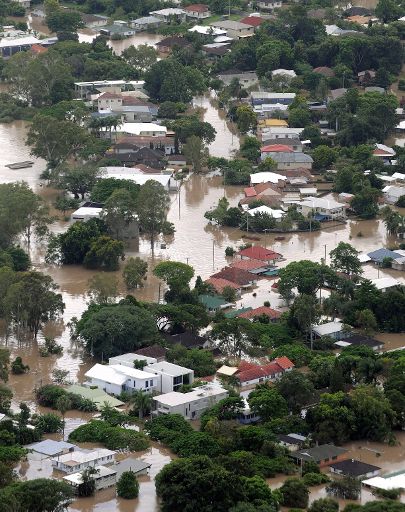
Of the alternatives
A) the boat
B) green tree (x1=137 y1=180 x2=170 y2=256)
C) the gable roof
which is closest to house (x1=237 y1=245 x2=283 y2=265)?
the gable roof

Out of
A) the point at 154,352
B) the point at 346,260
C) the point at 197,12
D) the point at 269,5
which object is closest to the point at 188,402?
the point at 154,352

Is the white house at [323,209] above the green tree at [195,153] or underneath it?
underneath

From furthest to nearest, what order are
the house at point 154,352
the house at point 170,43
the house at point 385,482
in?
the house at point 170,43
the house at point 154,352
the house at point 385,482

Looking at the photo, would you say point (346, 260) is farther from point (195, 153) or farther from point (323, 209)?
point (195, 153)

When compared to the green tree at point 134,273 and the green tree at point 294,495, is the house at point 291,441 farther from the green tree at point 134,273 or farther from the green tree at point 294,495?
the green tree at point 134,273

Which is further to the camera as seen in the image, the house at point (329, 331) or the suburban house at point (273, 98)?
the suburban house at point (273, 98)

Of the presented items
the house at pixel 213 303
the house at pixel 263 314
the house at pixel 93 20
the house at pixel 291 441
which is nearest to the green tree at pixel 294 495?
the house at pixel 291 441
